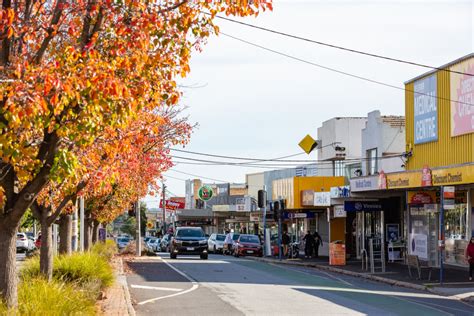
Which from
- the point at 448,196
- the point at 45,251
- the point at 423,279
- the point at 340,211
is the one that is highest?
the point at 448,196

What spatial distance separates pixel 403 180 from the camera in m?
31.1

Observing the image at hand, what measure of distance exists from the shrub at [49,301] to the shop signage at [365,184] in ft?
71.7

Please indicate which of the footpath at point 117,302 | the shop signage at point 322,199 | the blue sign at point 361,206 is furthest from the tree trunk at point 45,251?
the shop signage at point 322,199

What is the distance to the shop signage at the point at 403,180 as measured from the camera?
98.7ft

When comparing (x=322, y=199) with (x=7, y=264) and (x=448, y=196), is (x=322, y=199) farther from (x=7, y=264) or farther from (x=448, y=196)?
(x=7, y=264)

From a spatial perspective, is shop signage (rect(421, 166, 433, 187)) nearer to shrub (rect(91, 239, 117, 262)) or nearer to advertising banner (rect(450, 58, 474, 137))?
advertising banner (rect(450, 58, 474, 137))

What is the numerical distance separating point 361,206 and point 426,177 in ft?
28.0

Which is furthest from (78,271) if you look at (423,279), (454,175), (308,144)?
(308,144)

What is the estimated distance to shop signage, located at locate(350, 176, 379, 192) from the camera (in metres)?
34.5

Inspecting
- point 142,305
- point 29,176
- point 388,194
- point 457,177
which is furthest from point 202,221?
point 29,176

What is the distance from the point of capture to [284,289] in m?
22.8

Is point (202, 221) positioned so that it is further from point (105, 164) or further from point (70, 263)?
point (105, 164)

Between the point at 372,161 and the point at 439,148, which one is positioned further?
the point at 372,161

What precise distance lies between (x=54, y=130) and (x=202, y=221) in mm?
84966
